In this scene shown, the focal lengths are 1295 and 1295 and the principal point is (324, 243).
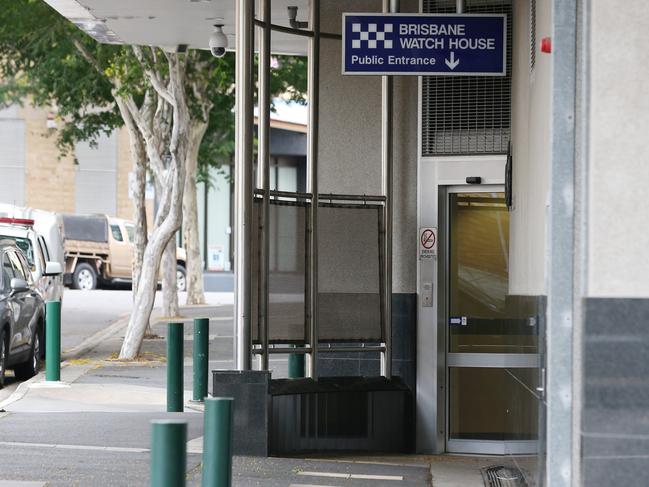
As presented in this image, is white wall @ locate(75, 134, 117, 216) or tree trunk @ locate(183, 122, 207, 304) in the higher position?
white wall @ locate(75, 134, 117, 216)

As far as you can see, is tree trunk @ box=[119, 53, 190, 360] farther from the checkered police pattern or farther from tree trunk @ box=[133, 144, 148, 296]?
the checkered police pattern

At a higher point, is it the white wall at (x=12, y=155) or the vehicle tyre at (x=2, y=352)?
the white wall at (x=12, y=155)

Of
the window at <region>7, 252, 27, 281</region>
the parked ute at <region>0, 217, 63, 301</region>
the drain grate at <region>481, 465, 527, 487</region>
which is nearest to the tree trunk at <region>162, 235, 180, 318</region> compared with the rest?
the parked ute at <region>0, 217, 63, 301</region>

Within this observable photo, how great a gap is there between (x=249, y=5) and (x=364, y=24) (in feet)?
3.03

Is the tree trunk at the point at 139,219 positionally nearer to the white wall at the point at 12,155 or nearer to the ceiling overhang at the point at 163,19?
the ceiling overhang at the point at 163,19

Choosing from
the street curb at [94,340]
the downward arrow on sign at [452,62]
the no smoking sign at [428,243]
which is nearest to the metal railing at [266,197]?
the no smoking sign at [428,243]

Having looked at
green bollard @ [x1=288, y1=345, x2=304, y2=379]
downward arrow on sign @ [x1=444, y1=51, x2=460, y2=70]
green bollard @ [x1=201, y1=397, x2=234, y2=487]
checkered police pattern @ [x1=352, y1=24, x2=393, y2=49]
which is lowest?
green bollard @ [x1=288, y1=345, x2=304, y2=379]

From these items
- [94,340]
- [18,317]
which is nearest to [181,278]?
[94,340]

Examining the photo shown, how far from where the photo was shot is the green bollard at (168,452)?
503cm

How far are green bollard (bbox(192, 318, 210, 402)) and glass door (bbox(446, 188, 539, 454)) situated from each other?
10.5ft

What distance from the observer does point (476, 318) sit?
11.3 meters

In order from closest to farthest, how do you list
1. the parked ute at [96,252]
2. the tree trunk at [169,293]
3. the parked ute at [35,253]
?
the parked ute at [35,253], the tree trunk at [169,293], the parked ute at [96,252]

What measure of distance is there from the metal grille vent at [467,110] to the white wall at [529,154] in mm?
917

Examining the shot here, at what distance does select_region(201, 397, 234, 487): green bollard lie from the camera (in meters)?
5.85
